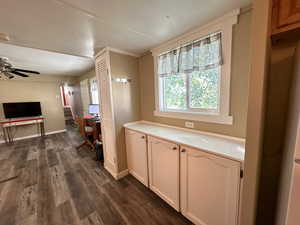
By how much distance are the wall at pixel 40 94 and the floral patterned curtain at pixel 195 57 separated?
5286mm

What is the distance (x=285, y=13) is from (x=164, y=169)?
176cm

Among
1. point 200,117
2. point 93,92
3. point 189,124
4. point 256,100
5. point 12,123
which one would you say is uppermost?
point 93,92

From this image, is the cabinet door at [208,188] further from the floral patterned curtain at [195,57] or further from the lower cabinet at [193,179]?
the floral patterned curtain at [195,57]

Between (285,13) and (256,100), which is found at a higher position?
(285,13)

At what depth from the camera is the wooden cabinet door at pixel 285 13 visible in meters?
0.72

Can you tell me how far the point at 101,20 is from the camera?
1.39 m

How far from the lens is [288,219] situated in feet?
2.20

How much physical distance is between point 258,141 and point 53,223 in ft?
7.55

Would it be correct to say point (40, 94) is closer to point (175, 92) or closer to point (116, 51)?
point (116, 51)

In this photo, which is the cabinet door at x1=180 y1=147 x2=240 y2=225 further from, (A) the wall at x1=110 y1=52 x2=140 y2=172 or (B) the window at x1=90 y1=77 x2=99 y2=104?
(B) the window at x1=90 y1=77 x2=99 y2=104

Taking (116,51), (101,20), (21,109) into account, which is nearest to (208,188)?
(101,20)

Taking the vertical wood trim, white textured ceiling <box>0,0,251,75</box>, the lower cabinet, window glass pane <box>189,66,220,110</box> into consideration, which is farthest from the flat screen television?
the vertical wood trim

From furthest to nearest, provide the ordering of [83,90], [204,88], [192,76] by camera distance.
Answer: [83,90], [192,76], [204,88]

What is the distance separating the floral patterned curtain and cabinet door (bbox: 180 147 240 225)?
1.10 metres
